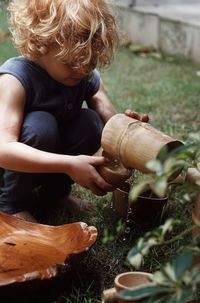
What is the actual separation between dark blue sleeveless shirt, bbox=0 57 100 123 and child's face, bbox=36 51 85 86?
0.09 feet

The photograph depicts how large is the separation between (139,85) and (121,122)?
7.66 feet

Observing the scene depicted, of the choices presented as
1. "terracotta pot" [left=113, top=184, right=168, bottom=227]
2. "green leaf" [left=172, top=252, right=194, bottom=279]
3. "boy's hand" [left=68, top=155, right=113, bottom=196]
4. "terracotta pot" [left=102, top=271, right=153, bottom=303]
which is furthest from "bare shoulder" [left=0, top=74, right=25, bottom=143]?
"green leaf" [left=172, top=252, right=194, bottom=279]

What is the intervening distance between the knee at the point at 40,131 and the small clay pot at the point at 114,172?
26cm

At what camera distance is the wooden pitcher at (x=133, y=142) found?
4.61 feet

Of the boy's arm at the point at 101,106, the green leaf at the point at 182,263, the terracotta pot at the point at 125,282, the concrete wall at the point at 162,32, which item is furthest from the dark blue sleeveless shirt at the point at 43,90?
the concrete wall at the point at 162,32

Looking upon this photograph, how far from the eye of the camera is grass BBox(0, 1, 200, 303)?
5.20 ft

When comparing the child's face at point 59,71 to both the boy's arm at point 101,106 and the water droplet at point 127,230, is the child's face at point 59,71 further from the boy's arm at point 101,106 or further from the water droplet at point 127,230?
the water droplet at point 127,230

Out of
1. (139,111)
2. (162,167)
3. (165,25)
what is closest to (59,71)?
(162,167)

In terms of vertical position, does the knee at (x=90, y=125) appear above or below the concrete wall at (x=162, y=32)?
above

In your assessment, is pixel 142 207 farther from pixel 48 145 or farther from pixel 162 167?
pixel 162 167

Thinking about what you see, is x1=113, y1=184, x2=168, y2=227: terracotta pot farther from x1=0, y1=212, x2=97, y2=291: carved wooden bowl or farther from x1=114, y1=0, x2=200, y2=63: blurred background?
x1=114, y1=0, x2=200, y2=63: blurred background

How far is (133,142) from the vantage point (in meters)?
1.45

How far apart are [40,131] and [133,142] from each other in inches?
17.1

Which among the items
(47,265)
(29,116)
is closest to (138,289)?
(47,265)
